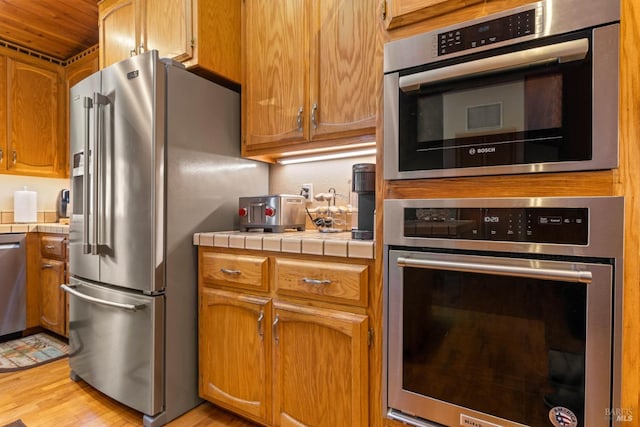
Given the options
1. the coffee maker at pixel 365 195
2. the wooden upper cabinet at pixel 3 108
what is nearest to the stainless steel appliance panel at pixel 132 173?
the coffee maker at pixel 365 195

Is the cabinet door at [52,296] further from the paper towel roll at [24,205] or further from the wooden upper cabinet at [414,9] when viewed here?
the wooden upper cabinet at [414,9]

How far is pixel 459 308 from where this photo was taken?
98 centimetres

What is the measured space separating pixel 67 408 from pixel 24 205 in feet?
7.20

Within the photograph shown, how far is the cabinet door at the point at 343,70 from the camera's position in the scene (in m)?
1.50

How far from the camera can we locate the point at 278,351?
54.5 inches

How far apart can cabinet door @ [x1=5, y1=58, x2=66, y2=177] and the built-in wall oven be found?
11.2 ft

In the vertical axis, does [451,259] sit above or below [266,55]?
below

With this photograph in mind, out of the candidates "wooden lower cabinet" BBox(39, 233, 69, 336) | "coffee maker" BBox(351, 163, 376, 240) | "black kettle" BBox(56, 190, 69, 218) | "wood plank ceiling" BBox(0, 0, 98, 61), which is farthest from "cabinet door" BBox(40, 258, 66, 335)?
"coffee maker" BBox(351, 163, 376, 240)

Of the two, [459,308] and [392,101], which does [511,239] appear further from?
[392,101]

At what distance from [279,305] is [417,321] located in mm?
591

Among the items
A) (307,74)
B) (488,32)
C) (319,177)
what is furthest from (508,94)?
(319,177)

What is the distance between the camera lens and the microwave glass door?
0.82 metres

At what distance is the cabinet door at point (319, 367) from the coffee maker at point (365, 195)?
313mm

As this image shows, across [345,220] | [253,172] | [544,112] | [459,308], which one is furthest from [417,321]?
[253,172]
